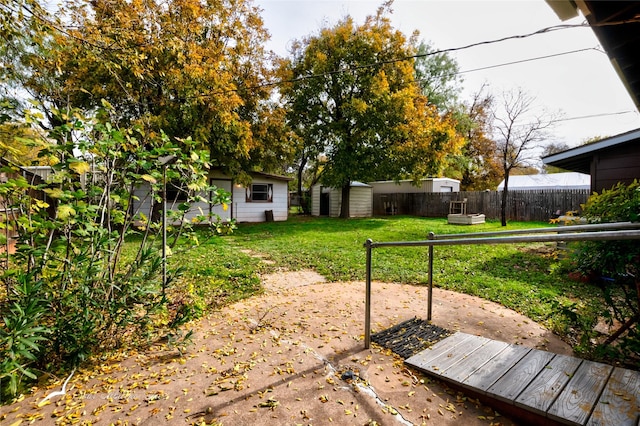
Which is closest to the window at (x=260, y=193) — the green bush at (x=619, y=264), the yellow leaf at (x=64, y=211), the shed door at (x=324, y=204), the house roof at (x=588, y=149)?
the shed door at (x=324, y=204)

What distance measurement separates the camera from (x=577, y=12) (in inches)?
72.6

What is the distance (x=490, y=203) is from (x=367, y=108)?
27.0 feet

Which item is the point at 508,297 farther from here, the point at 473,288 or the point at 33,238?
the point at 33,238

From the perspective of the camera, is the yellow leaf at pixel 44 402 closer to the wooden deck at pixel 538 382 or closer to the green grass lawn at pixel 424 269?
the green grass lawn at pixel 424 269

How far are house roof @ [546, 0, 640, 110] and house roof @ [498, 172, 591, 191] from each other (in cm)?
1972

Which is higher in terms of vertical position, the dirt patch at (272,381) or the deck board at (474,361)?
the deck board at (474,361)

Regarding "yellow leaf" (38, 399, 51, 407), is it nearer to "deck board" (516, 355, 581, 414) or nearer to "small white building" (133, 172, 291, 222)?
"deck board" (516, 355, 581, 414)

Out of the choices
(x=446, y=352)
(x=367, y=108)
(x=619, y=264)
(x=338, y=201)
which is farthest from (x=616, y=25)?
(x=338, y=201)

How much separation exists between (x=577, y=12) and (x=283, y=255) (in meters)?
6.07

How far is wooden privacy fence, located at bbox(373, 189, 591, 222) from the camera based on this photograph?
43.8 feet

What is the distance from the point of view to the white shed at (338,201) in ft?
57.5

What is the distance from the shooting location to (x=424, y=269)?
18.6ft

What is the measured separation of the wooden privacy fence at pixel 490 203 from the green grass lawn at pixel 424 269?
7484 mm

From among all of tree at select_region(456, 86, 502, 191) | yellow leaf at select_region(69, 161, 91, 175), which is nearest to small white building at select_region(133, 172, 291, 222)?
yellow leaf at select_region(69, 161, 91, 175)
